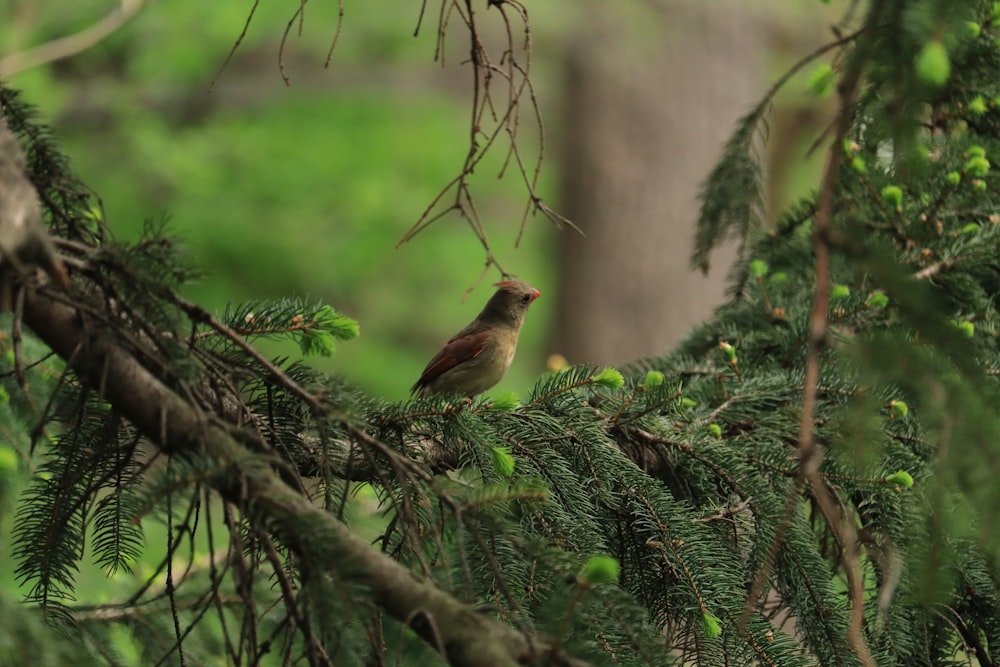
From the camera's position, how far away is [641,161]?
938cm

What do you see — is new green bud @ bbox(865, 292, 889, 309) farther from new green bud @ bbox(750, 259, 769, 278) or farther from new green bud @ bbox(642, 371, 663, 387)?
new green bud @ bbox(642, 371, 663, 387)

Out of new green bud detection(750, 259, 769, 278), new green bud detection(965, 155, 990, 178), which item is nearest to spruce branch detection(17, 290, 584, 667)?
new green bud detection(750, 259, 769, 278)

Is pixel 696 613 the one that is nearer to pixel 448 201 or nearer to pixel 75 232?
pixel 75 232

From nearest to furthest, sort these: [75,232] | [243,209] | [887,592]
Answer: [887,592]
[75,232]
[243,209]

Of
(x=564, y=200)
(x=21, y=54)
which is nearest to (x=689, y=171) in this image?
(x=564, y=200)

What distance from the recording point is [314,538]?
1.50 m

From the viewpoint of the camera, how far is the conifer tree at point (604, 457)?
1.45 metres

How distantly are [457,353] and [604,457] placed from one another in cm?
184

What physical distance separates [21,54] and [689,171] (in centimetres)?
545

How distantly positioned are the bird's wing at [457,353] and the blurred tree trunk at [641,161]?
16.2 feet

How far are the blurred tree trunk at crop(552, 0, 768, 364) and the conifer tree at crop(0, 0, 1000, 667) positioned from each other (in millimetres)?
5444

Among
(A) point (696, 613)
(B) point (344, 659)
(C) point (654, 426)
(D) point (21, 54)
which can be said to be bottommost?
(B) point (344, 659)

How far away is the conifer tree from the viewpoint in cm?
145

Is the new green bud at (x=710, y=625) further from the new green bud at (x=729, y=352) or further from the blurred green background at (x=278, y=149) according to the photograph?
the blurred green background at (x=278, y=149)
